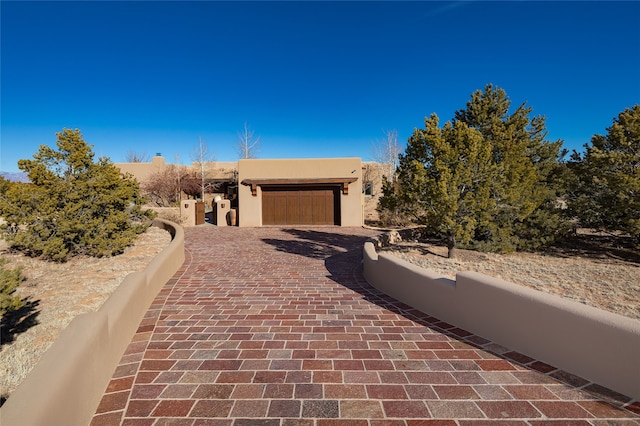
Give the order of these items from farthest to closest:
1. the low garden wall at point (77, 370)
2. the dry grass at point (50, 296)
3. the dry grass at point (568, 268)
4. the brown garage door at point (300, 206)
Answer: the brown garage door at point (300, 206), the dry grass at point (568, 268), the dry grass at point (50, 296), the low garden wall at point (77, 370)

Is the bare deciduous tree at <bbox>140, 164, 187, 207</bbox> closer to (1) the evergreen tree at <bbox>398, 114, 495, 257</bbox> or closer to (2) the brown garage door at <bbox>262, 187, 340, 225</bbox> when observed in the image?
(2) the brown garage door at <bbox>262, 187, 340, 225</bbox>

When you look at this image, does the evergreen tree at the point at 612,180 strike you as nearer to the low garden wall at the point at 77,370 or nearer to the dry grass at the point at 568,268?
the dry grass at the point at 568,268

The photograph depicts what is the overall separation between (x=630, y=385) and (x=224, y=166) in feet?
104

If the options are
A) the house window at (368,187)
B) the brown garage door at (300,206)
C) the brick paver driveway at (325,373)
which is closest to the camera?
the brick paver driveway at (325,373)

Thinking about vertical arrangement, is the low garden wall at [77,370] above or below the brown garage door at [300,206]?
below

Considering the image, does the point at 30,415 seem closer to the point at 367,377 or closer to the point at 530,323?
the point at 367,377

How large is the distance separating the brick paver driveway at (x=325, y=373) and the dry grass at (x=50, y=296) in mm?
1516

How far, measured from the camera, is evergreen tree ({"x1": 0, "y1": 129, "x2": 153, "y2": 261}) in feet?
28.6

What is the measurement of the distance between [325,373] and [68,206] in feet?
30.1

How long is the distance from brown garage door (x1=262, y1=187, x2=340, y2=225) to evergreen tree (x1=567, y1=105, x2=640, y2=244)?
33.3 ft

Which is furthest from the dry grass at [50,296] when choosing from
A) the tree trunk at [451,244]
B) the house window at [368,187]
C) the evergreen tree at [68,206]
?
the house window at [368,187]

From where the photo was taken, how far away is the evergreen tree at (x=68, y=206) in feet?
28.6

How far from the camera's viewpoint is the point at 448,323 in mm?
4449

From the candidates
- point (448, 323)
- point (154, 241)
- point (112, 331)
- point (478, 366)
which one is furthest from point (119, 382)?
point (154, 241)
